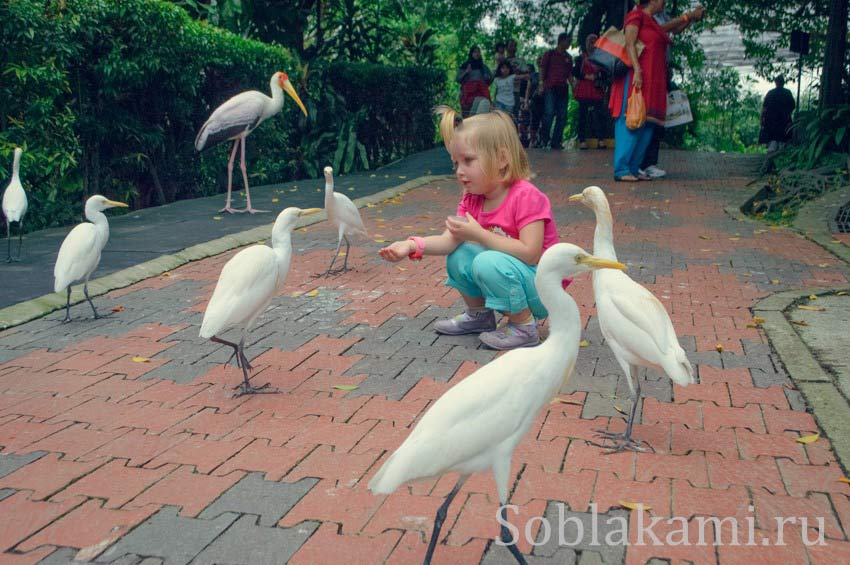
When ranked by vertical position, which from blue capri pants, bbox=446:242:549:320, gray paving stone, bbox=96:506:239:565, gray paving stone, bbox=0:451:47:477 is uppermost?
blue capri pants, bbox=446:242:549:320

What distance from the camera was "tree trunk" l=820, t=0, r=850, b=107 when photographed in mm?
12953

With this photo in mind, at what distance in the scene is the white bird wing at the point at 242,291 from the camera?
4145 millimetres

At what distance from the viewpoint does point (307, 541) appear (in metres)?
2.80

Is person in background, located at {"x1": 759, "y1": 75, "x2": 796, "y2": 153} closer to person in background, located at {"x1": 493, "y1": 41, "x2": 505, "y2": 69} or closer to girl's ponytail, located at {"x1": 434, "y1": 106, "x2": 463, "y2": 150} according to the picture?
person in background, located at {"x1": 493, "y1": 41, "x2": 505, "y2": 69}

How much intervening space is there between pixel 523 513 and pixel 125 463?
1681 millimetres

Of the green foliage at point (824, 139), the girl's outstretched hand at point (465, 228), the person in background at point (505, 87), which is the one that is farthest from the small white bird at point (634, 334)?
the person in background at point (505, 87)

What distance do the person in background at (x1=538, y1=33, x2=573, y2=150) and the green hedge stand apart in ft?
15.3

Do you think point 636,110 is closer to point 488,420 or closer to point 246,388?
point 246,388

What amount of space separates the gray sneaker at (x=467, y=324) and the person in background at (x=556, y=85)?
42.0ft

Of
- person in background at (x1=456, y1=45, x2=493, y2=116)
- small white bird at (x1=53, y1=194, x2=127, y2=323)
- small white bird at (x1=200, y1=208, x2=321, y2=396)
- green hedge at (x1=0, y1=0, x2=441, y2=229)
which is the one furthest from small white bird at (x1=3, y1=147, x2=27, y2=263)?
person in background at (x1=456, y1=45, x2=493, y2=116)

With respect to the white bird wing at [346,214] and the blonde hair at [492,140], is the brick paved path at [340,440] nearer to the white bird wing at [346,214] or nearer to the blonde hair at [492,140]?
the white bird wing at [346,214]

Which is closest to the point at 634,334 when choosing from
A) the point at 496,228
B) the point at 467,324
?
the point at 496,228

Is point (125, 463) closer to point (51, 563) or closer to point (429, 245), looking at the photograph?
point (51, 563)

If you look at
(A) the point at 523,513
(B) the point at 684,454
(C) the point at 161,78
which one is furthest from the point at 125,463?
(C) the point at 161,78
